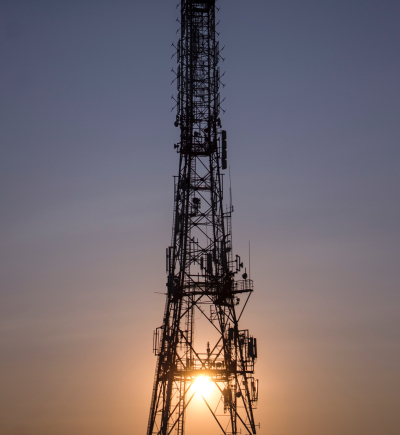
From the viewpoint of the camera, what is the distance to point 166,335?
56812mm

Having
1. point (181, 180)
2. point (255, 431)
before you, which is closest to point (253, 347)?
point (255, 431)

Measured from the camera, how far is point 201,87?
61969mm

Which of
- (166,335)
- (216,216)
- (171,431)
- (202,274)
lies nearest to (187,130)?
(216,216)

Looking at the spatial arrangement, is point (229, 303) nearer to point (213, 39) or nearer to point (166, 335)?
point (166, 335)

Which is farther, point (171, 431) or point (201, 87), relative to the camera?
point (201, 87)

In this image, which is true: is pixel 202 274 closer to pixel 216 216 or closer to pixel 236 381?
pixel 216 216

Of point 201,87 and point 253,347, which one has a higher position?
point 201,87

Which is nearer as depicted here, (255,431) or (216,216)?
(255,431)

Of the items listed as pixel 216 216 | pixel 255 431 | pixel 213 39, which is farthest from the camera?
pixel 213 39

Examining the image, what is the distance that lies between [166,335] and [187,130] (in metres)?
19.7

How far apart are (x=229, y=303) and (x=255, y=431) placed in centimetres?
1121

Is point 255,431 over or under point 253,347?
under

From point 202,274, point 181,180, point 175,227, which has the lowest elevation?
point 202,274

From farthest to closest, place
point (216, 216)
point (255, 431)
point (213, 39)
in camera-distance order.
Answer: point (213, 39)
point (216, 216)
point (255, 431)
